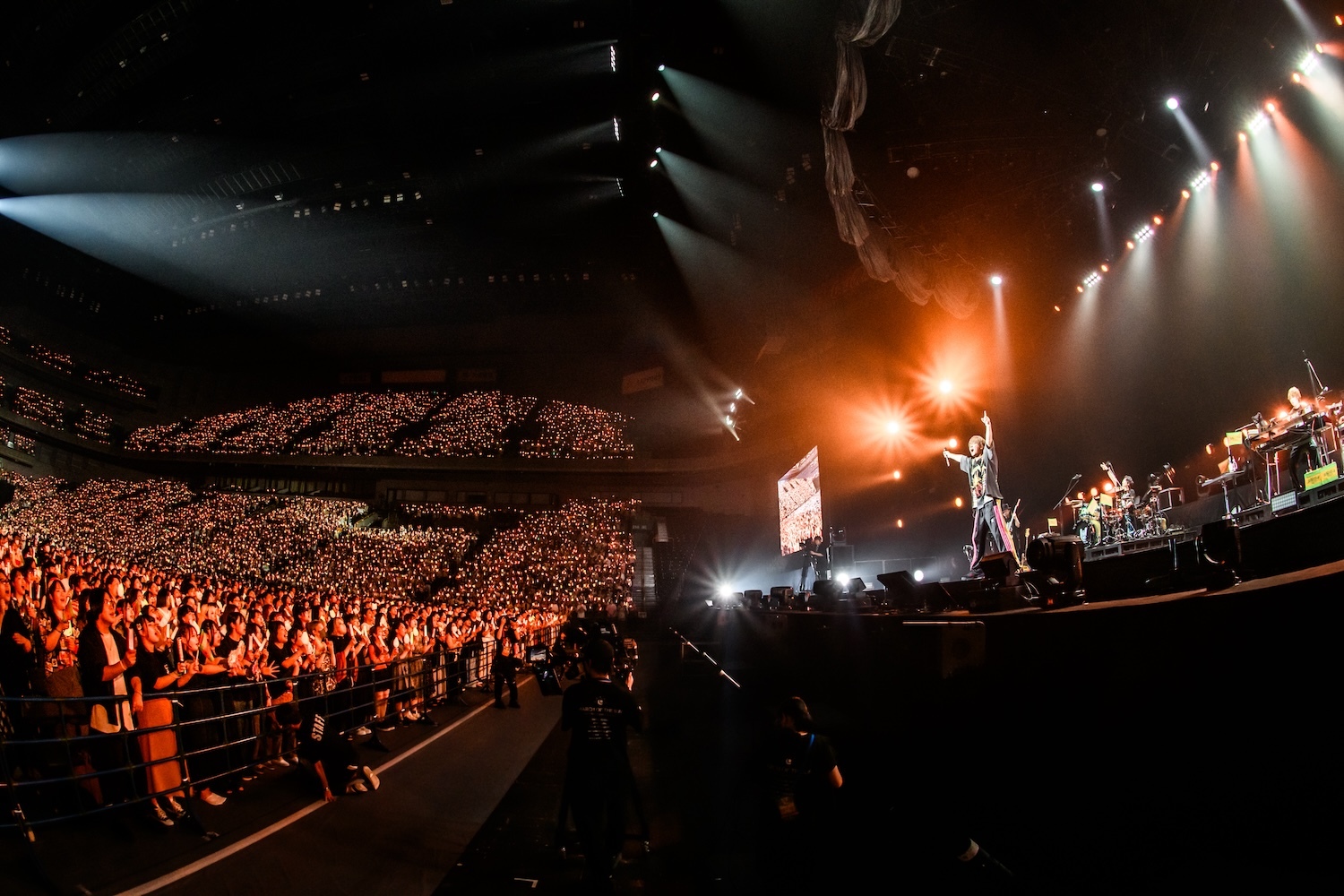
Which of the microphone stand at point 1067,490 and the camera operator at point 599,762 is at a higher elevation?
the microphone stand at point 1067,490

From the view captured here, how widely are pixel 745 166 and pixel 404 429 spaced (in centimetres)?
2872

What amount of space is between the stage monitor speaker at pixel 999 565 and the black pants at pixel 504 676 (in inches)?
321

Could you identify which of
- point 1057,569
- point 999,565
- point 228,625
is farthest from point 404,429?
point 1057,569

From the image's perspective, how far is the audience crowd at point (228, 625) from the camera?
490 centimetres

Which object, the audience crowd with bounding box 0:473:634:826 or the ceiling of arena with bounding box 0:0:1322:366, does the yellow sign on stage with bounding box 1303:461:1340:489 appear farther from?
the audience crowd with bounding box 0:473:634:826

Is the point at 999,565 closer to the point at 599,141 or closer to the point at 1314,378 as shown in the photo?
the point at 1314,378

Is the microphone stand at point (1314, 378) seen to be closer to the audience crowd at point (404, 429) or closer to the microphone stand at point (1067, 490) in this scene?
the microphone stand at point (1067, 490)

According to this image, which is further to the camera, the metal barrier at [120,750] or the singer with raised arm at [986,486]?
the singer with raised arm at [986,486]

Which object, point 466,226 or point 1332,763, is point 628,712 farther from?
point 466,226

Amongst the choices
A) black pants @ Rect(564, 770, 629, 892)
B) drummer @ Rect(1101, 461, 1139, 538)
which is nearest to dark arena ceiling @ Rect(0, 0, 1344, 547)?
drummer @ Rect(1101, 461, 1139, 538)

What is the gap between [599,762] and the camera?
13.4ft

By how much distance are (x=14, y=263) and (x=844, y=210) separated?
37942mm

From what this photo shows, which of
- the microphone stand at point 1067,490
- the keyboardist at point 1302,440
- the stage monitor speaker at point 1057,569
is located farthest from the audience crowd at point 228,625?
the microphone stand at point 1067,490

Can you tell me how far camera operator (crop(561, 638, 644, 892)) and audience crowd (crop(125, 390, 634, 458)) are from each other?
3123cm
